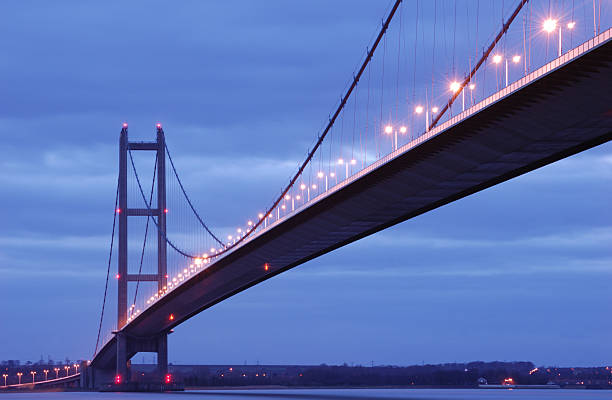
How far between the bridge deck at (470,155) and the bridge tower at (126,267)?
26.2m

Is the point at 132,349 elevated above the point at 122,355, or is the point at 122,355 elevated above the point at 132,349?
the point at 132,349

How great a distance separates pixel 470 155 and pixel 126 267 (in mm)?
51787

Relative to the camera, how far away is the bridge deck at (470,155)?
2330 cm

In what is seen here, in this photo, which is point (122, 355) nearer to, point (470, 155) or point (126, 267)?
point (126, 267)

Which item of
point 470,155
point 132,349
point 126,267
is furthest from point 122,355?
point 470,155

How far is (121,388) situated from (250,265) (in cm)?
2669

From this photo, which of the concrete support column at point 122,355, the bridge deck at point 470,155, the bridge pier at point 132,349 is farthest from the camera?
the bridge pier at point 132,349

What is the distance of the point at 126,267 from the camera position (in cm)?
7875

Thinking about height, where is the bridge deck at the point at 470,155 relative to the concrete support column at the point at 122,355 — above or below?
above

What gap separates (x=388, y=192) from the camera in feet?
117

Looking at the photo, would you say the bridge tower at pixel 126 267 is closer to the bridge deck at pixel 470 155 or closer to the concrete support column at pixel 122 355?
the concrete support column at pixel 122 355

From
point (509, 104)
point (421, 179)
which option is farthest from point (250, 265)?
point (509, 104)

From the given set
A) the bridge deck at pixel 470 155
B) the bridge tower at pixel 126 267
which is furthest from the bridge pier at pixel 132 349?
the bridge deck at pixel 470 155

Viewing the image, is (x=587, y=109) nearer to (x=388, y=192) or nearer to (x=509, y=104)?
(x=509, y=104)
